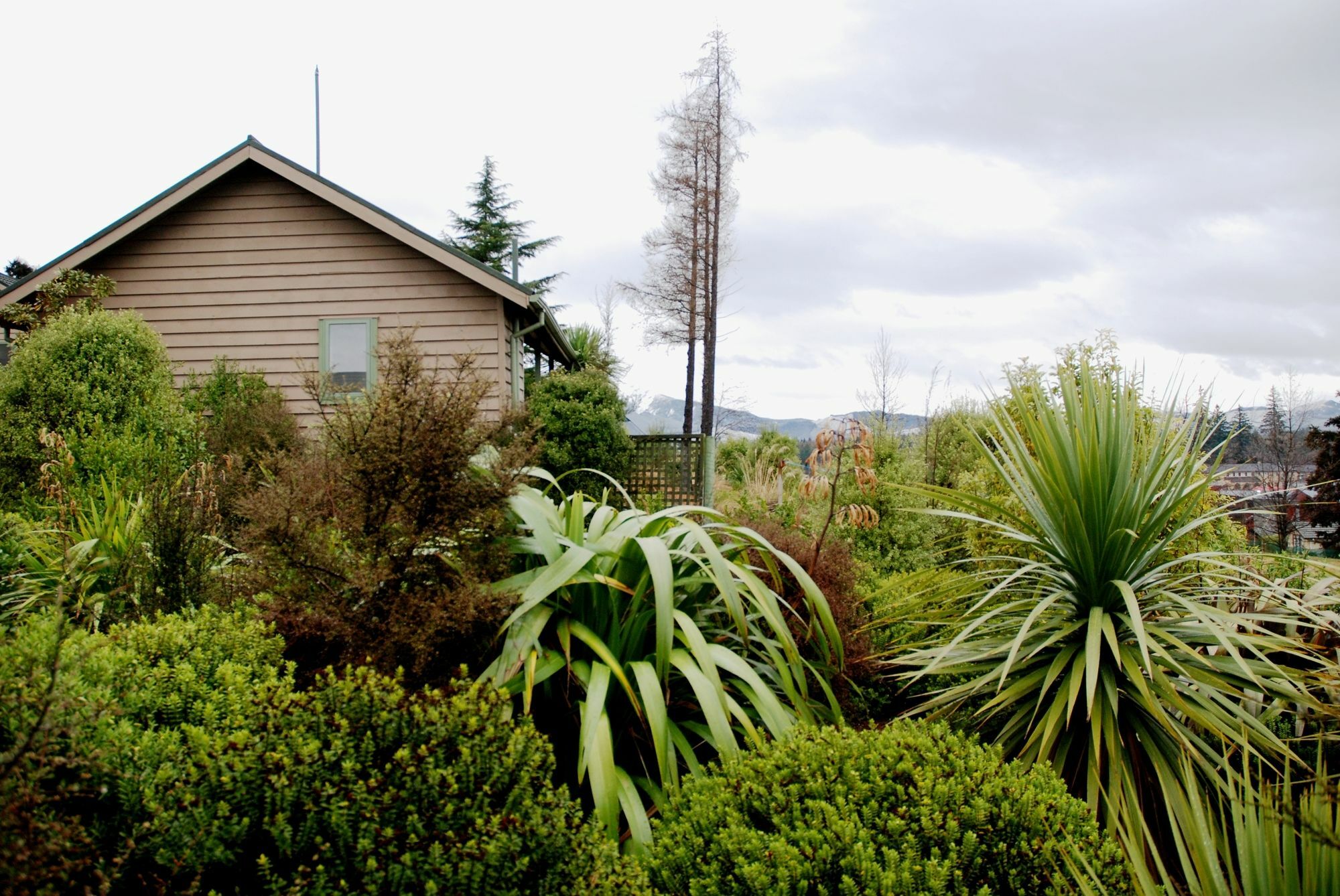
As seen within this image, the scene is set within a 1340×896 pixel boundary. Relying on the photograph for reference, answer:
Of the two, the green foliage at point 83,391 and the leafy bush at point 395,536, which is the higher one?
the green foliage at point 83,391

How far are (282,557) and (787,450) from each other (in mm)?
17331

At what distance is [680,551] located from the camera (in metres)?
2.99

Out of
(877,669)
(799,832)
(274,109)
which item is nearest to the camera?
(799,832)

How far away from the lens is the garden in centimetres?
161

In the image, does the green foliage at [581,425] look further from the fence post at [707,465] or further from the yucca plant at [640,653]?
the yucca plant at [640,653]

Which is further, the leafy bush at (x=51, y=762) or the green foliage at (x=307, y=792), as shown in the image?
the green foliage at (x=307, y=792)

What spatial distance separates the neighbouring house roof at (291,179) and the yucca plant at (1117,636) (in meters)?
8.05

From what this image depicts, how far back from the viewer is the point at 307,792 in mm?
1642

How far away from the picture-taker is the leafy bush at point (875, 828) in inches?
68.9

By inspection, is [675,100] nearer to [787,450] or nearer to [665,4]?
[787,450]

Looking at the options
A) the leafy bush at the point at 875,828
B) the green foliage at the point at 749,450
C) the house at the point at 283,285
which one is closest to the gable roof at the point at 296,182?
the house at the point at 283,285

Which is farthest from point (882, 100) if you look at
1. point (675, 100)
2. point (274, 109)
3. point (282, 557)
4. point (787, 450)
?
point (675, 100)

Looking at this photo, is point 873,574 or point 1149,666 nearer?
point 1149,666

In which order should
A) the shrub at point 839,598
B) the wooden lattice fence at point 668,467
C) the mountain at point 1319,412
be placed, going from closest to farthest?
the shrub at point 839,598 < the wooden lattice fence at point 668,467 < the mountain at point 1319,412
